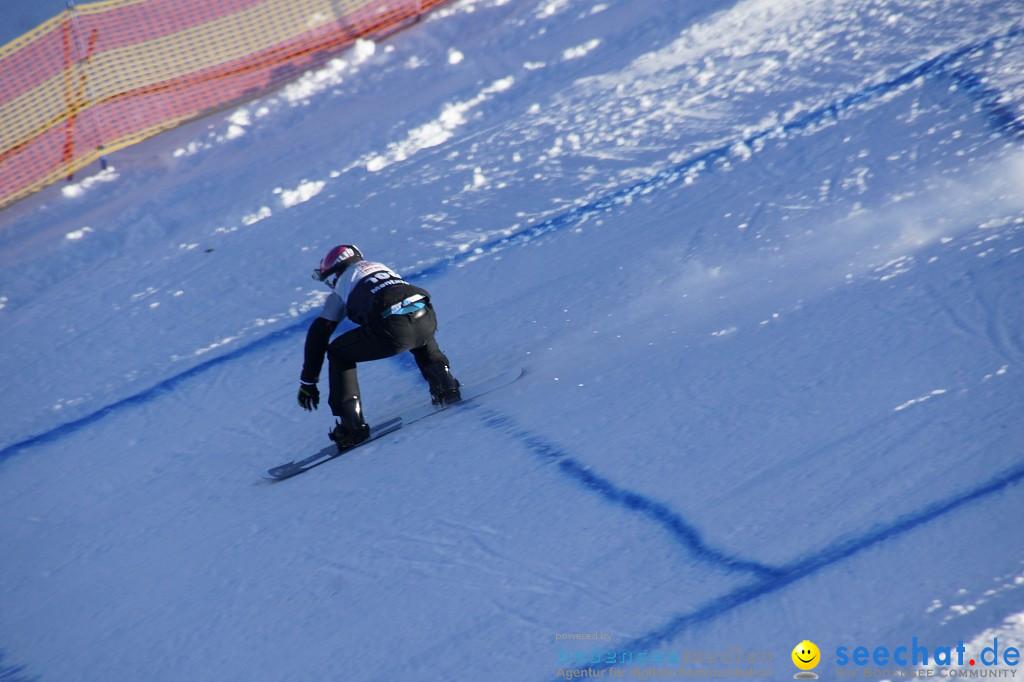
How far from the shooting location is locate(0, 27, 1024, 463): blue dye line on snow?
17.1ft

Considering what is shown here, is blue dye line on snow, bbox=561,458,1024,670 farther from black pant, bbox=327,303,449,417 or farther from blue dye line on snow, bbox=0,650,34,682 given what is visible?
blue dye line on snow, bbox=0,650,34,682

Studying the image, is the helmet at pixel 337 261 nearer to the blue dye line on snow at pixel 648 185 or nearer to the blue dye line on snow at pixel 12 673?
the blue dye line on snow at pixel 648 185

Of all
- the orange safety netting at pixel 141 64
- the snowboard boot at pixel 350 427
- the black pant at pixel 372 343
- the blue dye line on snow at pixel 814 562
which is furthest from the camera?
the orange safety netting at pixel 141 64

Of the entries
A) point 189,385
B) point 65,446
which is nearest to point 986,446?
point 189,385

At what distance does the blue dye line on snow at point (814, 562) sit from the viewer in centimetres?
303

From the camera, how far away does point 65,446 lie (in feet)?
16.3

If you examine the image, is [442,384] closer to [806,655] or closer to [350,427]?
[350,427]

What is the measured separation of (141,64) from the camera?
7.79 meters

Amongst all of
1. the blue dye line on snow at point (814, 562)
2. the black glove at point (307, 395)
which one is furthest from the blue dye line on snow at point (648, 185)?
the blue dye line on snow at point (814, 562)

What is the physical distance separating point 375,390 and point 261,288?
58.7 inches

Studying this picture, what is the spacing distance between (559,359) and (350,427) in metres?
1.06

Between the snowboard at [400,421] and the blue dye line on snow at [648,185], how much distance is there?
1.26m

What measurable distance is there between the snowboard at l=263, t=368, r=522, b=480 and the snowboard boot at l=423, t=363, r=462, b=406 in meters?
0.05

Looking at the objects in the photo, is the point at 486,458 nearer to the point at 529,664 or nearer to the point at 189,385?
the point at 529,664
